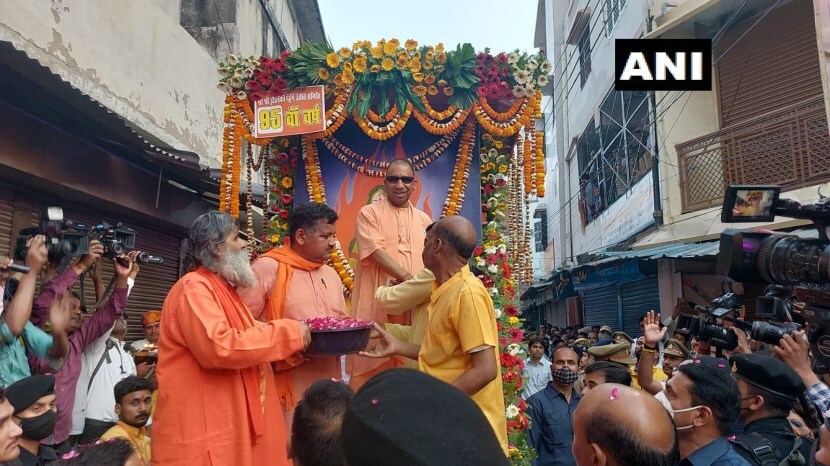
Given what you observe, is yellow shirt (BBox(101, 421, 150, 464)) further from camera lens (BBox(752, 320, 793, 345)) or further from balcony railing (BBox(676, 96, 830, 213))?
balcony railing (BBox(676, 96, 830, 213))

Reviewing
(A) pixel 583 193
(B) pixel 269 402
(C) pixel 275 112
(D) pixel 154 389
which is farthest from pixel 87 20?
(A) pixel 583 193

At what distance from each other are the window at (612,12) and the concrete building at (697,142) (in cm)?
3

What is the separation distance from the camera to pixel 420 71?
5625mm

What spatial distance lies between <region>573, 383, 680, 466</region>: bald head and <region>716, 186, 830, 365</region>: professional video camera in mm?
1116

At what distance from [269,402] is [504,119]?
11.4 feet

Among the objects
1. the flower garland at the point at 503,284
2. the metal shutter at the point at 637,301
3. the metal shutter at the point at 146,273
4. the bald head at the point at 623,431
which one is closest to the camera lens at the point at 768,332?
the bald head at the point at 623,431

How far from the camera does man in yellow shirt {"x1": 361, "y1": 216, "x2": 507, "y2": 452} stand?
3013mm

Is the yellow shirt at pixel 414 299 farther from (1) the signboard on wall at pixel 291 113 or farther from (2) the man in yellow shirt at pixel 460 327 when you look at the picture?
(1) the signboard on wall at pixel 291 113

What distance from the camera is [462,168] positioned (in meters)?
6.02

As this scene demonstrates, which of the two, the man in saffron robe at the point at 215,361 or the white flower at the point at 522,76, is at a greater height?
the white flower at the point at 522,76

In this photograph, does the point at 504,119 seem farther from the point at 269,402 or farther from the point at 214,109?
the point at 214,109

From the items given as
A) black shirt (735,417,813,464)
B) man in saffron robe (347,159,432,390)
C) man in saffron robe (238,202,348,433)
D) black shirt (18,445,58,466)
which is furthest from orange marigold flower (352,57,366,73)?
black shirt (735,417,813,464)

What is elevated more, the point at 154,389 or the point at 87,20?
the point at 87,20

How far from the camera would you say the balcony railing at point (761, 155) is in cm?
945
